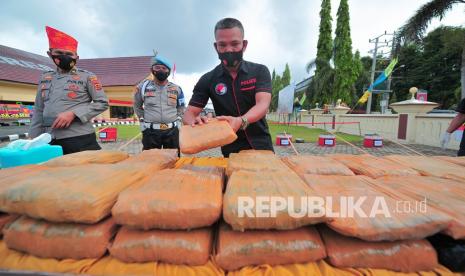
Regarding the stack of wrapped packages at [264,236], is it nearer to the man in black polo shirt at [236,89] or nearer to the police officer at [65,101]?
the man in black polo shirt at [236,89]

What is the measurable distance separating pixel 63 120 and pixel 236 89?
5.13 ft

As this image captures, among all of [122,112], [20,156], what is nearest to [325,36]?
[122,112]

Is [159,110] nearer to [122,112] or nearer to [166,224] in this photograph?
[166,224]

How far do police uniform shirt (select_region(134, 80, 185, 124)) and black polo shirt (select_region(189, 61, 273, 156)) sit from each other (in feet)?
4.52

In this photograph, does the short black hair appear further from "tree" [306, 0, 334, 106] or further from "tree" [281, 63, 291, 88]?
"tree" [281, 63, 291, 88]

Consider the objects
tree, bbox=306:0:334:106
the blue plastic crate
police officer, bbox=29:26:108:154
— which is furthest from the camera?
tree, bbox=306:0:334:106

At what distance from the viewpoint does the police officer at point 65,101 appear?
7.18 feet

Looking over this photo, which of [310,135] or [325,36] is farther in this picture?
[325,36]

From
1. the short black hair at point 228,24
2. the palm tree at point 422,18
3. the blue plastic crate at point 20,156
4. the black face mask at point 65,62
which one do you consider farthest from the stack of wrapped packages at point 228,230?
the palm tree at point 422,18

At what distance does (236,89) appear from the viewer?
2080mm

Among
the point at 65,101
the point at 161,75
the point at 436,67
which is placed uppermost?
the point at 436,67

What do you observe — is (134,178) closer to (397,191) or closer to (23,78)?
(397,191)

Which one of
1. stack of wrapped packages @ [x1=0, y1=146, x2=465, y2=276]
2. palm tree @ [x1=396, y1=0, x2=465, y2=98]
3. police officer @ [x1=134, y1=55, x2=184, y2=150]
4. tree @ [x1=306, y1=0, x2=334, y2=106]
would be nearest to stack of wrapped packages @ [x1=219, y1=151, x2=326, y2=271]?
stack of wrapped packages @ [x1=0, y1=146, x2=465, y2=276]

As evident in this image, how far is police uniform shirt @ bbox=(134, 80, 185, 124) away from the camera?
344 cm
